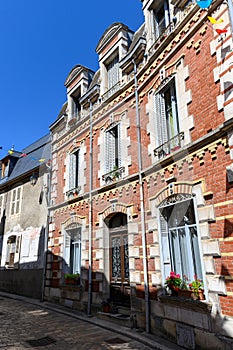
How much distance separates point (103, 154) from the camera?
26.7 ft

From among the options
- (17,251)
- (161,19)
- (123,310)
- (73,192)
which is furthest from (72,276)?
(161,19)

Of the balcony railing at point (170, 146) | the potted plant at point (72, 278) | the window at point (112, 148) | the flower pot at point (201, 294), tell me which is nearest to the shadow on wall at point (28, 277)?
the potted plant at point (72, 278)

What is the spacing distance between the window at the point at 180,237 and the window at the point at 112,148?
2.56 m

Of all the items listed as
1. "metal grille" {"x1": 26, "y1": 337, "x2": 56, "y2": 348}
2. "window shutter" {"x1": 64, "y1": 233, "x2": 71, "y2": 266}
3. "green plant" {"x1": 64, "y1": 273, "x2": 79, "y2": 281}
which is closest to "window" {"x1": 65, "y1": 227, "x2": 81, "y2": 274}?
"window shutter" {"x1": 64, "y1": 233, "x2": 71, "y2": 266}

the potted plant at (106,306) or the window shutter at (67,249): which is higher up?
the window shutter at (67,249)

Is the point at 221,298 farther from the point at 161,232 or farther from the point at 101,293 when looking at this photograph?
the point at 101,293

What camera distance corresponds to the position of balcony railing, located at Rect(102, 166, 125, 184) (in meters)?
7.21

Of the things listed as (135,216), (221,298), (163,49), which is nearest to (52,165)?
(135,216)

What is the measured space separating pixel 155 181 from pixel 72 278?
443 centimetres

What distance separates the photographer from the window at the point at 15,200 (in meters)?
13.0

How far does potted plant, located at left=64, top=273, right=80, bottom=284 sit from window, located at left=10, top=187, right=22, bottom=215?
18.7 ft

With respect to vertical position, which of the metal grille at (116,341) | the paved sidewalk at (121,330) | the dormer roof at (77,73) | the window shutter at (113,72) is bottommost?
the metal grille at (116,341)

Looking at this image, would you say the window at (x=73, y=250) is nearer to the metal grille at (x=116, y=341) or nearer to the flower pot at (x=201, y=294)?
the metal grille at (x=116, y=341)

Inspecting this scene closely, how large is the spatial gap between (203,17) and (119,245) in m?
5.73
